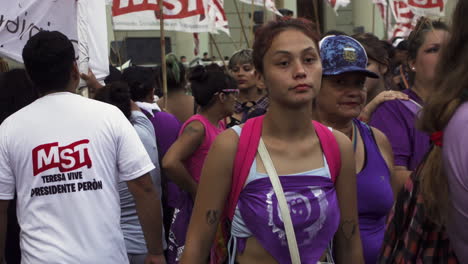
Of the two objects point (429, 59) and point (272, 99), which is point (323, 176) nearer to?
point (272, 99)

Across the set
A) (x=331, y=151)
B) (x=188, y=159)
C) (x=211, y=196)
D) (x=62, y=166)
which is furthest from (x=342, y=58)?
(x=188, y=159)

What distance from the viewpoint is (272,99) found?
3352 millimetres

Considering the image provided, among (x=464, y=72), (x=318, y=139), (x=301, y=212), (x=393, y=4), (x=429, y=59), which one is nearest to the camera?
(x=464, y=72)

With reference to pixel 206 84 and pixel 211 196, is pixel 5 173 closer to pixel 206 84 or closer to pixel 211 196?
pixel 211 196

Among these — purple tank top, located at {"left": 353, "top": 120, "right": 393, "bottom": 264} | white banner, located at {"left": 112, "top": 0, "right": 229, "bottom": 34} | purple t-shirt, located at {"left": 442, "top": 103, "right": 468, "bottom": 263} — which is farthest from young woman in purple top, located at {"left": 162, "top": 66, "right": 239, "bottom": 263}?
white banner, located at {"left": 112, "top": 0, "right": 229, "bottom": 34}

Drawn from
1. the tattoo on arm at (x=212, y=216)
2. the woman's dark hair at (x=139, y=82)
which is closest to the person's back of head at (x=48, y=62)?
the tattoo on arm at (x=212, y=216)

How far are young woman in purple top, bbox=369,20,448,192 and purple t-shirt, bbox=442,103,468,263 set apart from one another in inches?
67.7

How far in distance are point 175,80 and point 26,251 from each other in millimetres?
4141

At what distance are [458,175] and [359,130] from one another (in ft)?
5.25

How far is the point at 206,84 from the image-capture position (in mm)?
6422

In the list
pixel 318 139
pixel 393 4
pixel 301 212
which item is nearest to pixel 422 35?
pixel 318 139

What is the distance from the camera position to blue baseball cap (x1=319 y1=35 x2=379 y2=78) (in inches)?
156

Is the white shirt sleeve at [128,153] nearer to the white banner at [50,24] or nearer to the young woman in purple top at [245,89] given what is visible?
the white banner at [50,24]

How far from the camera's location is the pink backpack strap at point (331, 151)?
331 centimetres
